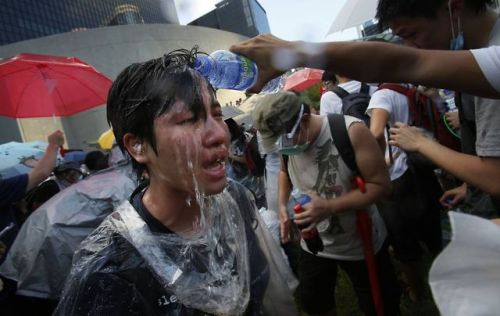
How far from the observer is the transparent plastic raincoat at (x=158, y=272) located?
121 centimetres

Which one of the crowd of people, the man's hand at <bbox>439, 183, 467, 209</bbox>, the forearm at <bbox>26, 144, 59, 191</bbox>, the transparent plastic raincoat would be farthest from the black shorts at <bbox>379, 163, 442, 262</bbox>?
the forearm at <bbox>26, 144, 59, 191</bbox>

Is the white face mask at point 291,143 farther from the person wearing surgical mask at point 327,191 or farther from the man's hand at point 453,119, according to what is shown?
the man's hand at point 453,119

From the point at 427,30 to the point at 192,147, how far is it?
1.11 meters

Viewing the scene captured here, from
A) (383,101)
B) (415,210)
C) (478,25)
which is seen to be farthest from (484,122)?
(415,210)

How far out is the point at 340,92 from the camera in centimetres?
403

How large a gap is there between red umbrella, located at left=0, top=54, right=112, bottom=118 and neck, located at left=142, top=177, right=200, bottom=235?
351 cm

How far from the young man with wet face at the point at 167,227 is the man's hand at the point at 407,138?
1.09 meters

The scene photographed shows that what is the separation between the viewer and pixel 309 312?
268 centimetres

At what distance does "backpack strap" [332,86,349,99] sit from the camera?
13.1 feet

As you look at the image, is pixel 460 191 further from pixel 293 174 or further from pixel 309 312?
pixel 309 312

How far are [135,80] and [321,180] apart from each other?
1505 mm

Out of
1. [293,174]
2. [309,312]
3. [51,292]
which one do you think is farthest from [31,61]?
[309,312]

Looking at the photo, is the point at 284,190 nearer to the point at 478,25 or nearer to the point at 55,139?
the point at 478,25

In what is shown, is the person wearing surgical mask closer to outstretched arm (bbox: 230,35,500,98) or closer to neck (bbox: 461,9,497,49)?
neck (bbox: 461,9,497,49)
